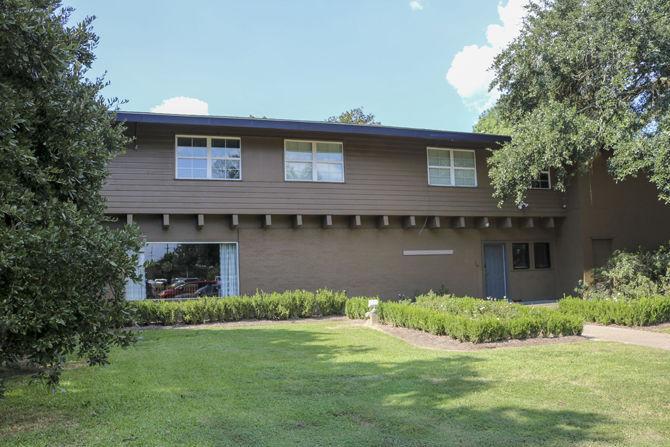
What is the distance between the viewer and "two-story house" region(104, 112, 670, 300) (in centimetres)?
1519

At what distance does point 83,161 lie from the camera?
5.25 metres

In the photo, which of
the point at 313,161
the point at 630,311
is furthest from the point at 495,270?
the point at 313,161

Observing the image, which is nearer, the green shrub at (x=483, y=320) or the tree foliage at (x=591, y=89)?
the green shrub at (x=483, y=320)

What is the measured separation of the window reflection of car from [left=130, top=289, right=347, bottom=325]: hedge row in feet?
4.33

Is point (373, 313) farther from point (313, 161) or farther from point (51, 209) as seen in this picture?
point (51, 209)

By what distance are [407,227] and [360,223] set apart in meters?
1.94

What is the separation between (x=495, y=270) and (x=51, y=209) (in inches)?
681

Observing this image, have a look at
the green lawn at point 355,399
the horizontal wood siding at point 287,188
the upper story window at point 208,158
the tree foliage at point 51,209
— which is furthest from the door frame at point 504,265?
the tree foliage at point 51,209

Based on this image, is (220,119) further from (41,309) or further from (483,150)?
(41,309)

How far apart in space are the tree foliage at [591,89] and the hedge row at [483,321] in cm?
565

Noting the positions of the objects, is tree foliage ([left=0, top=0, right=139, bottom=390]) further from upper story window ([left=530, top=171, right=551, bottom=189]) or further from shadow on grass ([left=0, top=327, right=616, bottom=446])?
upper story window ([left=530, top=171, right=551, bottom=189])

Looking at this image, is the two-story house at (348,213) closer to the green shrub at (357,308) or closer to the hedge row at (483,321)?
the green shrub at (357,308)

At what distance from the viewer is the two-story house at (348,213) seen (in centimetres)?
1519

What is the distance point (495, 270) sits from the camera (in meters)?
19.5
